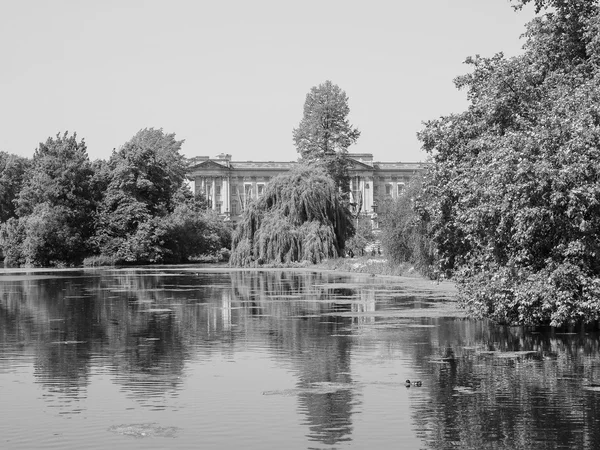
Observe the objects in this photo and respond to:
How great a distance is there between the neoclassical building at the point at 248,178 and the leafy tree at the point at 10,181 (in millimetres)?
47525

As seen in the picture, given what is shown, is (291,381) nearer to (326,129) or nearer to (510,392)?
(510,392)

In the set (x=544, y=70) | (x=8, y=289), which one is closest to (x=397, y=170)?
(x=8, y=289)

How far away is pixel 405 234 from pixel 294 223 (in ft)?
63.7

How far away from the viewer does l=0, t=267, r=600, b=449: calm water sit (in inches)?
564

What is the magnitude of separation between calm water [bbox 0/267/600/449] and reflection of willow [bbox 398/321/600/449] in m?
0.04

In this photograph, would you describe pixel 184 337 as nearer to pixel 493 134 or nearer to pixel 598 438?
pixel 493 134

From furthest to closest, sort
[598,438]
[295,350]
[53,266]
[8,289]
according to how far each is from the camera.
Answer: [53,266] < [8,289] < [295,350] < [598,438]

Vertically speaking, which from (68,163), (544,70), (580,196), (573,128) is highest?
(68,163)

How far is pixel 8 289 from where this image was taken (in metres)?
51.3

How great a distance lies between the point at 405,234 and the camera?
58281 mm

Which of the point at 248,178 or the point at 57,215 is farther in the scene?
the point at 248,178

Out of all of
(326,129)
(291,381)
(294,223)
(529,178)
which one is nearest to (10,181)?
(326,129)

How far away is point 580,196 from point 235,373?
9476mm

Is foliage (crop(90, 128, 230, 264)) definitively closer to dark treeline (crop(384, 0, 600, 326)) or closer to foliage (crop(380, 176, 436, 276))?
foliage (crop(380, 176, 436, 276))
